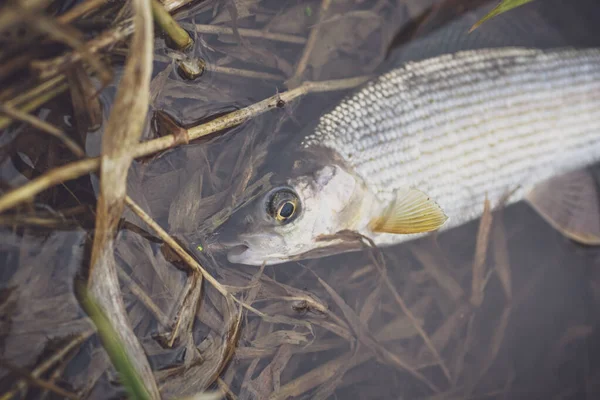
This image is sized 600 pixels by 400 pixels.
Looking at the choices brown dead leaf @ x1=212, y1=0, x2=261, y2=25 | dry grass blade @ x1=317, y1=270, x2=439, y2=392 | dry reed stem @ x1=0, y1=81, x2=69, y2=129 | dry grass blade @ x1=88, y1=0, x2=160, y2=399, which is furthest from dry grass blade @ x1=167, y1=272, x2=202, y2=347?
brown dead leaf @ x1=212, y1=0, x2=261, y2=25

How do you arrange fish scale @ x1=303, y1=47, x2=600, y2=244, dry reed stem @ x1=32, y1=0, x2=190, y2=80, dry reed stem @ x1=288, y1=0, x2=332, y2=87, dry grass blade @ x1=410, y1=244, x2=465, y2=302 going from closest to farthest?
dry reed stem @ x1=32, y1=0, x2=190, y2=80 → fish scale @ x1=303, y1=47, x2=600, y2=244 → dry reed stem @ x1=288, y1=0, x2=332, y2=87 → dry grass blade @ x1=410, y1=244, x2=465, y2=302

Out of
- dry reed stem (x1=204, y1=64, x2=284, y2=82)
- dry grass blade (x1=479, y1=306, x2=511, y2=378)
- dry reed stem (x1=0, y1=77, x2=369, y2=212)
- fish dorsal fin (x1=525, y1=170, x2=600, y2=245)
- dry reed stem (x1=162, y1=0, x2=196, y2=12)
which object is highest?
dry reed stem (x1=162, y1=0, x2=196, y2=12)

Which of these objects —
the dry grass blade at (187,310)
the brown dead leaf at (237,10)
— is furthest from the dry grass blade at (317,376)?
the brown dead leaf at (237,10)

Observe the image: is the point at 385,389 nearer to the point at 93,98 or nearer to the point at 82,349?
the point at 82,349

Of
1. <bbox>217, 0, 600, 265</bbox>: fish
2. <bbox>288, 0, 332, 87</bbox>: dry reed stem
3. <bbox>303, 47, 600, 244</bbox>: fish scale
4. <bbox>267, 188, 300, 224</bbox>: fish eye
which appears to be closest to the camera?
<bbox>267, 188, 300, 224</bbox>: fish eye

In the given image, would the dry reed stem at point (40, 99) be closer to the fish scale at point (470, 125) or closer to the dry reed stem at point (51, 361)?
the dry reed stem at point (51, 361)

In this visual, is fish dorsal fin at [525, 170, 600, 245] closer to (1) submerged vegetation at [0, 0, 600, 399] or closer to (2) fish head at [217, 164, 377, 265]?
(1) submerged vegetation at [0, 0, 600, 399]
